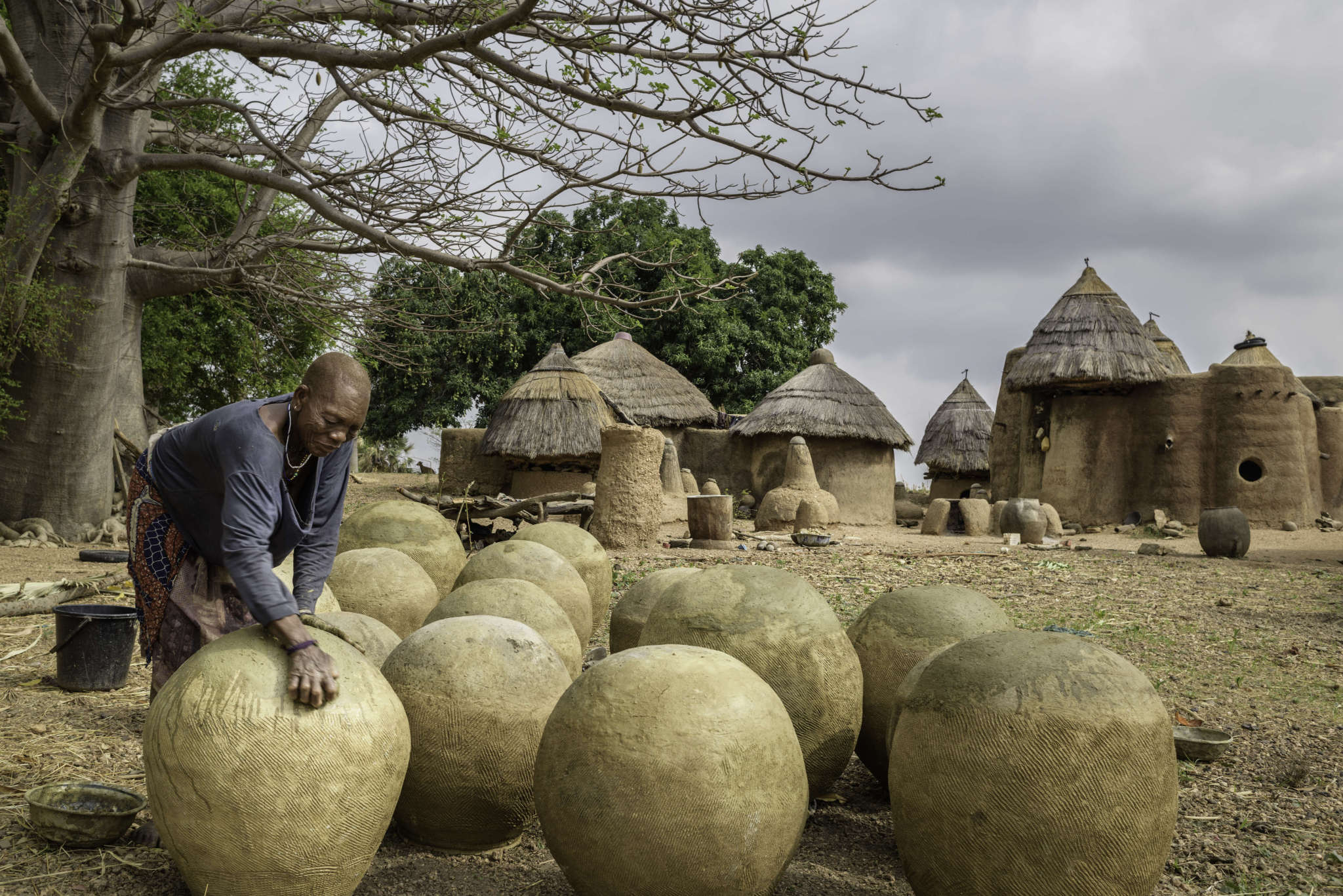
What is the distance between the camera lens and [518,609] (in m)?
5.05

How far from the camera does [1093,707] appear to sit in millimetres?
3074

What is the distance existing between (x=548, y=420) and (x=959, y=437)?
1406cm

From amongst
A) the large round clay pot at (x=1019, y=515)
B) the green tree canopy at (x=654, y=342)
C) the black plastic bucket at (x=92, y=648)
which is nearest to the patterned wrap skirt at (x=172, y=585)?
the black plastic bucket at (x=92, y=648)

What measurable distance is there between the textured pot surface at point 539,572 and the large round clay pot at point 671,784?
2.97 m

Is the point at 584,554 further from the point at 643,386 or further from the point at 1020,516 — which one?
the point at 643,386

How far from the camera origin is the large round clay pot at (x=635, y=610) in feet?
19.1

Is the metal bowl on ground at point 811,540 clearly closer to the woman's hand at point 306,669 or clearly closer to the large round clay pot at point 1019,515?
the large round clay pot at point 1019,515

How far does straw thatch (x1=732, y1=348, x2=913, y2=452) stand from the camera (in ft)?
71.7

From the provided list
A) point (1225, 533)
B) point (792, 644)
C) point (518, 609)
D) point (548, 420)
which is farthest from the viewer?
point (548, 420)

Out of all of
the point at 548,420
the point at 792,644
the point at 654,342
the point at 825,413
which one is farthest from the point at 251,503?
the point at 654,342

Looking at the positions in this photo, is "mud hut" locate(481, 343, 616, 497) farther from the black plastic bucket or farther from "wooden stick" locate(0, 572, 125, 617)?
the black plastic bucket

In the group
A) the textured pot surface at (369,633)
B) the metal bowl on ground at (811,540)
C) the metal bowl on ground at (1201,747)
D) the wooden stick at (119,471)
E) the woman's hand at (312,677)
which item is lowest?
the metal bowl on ground at (1201,747)

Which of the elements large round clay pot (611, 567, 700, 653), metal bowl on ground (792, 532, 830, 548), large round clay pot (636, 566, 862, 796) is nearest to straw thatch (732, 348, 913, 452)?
metal bowl on ground (792, 532, 830, 548)

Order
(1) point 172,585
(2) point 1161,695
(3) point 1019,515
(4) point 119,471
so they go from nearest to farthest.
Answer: (1) point 172,585
(2) point 1161,695
(4) point 119,471
(3) point 1019,515
